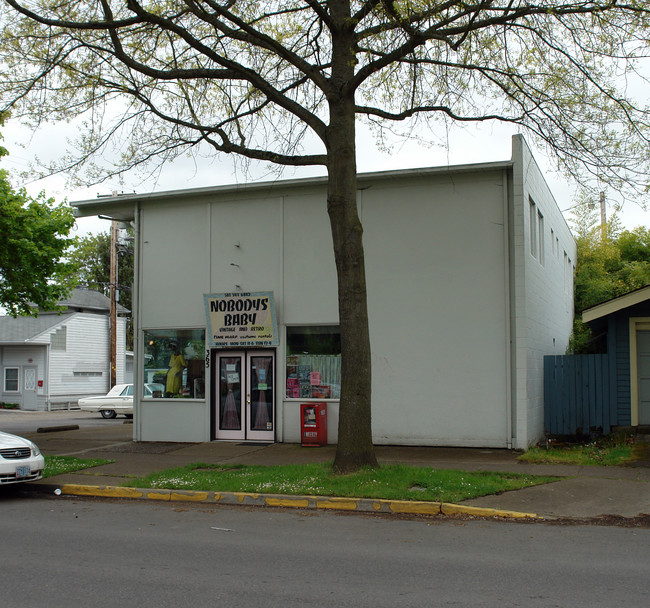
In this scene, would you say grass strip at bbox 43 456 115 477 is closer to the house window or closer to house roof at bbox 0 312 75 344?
house roof at bbox 0 312 75 344

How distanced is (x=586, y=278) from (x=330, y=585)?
1075 inches

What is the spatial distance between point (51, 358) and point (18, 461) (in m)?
28.7

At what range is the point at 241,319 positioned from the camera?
1658 cm

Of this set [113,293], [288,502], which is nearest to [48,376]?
[113,293]

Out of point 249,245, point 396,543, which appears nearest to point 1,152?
point 249,245

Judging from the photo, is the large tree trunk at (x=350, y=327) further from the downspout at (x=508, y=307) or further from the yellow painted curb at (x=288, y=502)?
the downspout at (x=508, y=307)

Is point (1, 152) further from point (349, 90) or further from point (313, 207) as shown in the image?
point (349, 90)

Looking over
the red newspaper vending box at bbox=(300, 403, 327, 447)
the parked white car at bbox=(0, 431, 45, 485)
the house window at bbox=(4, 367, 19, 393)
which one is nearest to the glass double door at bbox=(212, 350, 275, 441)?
the red newspaper vending box at bbox=(300, 403, 327, 447)

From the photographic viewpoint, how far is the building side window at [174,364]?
1723cm

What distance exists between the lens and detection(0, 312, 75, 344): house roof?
121 ft

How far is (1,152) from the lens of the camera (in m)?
18.6

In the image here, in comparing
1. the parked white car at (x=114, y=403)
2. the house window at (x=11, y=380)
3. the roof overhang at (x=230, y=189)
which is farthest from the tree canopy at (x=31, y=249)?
the house window at (x=11, y=380)

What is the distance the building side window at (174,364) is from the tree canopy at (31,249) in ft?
14.2

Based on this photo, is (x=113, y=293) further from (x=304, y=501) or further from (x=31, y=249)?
(x=304, y=501)
